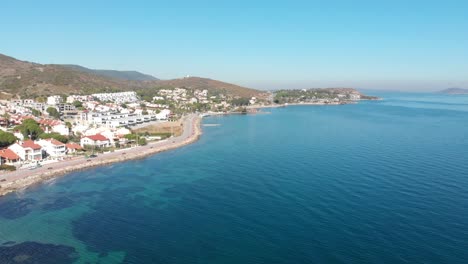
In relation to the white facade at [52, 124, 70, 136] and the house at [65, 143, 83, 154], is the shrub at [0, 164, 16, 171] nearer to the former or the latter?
the house at [65, 143, 83, 154]

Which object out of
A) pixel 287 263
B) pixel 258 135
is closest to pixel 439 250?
pixel 287 263

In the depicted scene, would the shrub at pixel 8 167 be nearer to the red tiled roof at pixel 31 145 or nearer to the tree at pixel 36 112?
the red tiled roof at pixel 31 145

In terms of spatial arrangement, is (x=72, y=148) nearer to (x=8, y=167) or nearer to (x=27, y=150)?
(x=27, y=150)

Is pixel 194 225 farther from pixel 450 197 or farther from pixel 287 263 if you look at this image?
pixel 450 197

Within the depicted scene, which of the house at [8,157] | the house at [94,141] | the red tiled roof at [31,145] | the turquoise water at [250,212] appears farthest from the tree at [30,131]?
the turquoise water at [250,212]

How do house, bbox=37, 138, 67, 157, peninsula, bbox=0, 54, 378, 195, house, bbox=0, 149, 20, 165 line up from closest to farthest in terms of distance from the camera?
house, bbox=0, 149, 20, 165 → peninsula, bbox=0, 54, 378, 195 → house, bbox=37, 138, 67, 157

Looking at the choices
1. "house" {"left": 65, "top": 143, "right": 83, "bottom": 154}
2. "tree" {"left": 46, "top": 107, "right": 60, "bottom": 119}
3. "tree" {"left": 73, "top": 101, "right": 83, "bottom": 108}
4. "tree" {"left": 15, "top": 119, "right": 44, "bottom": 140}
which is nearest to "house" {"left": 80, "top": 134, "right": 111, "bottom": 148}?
"house" {"left": 65, "top": 143, "right": 83, "bottom": 154}
